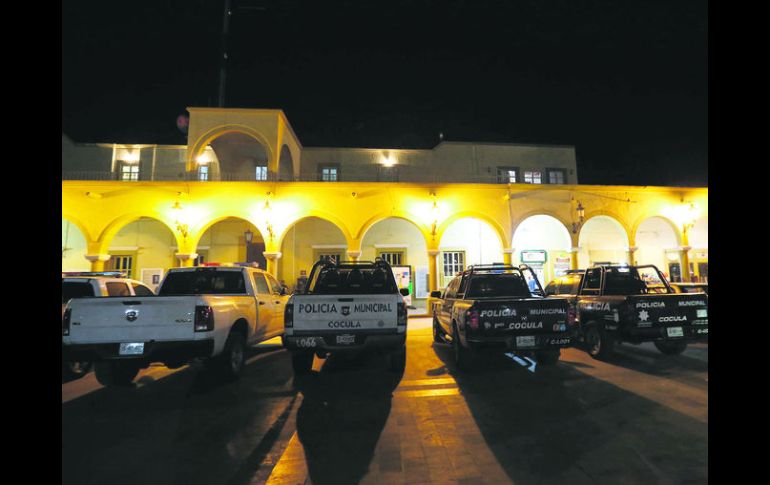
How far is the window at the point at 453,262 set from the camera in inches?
712

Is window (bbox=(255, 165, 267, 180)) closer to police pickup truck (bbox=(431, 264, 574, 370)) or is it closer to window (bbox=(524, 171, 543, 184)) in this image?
window (bbox=(524, 171, 543, 184))

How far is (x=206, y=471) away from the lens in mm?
3041

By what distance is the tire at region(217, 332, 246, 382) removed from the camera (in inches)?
227

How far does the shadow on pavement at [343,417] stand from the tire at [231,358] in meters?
1.11

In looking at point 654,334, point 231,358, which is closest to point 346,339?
point 231,358

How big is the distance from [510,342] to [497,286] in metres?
1.98

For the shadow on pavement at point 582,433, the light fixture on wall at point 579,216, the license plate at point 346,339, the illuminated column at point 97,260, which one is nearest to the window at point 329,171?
the illuminated column at point 97,260

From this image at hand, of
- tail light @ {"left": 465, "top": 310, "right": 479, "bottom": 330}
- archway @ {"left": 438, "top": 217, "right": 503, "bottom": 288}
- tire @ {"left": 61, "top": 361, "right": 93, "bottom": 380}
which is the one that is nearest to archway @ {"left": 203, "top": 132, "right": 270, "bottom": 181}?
archway @ {"left": 438, "top": 217, "right": 503, "bottom": 288}

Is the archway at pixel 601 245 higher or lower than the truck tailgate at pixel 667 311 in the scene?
higher

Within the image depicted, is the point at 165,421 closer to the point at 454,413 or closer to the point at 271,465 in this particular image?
the point at 271,465

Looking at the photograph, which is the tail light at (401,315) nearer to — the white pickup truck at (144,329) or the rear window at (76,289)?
the white pickup truck at (144,329)

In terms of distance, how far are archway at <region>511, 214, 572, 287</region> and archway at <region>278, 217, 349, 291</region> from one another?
9.43 metres

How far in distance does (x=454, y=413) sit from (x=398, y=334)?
1.68 meters

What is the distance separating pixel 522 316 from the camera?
19.4ft
